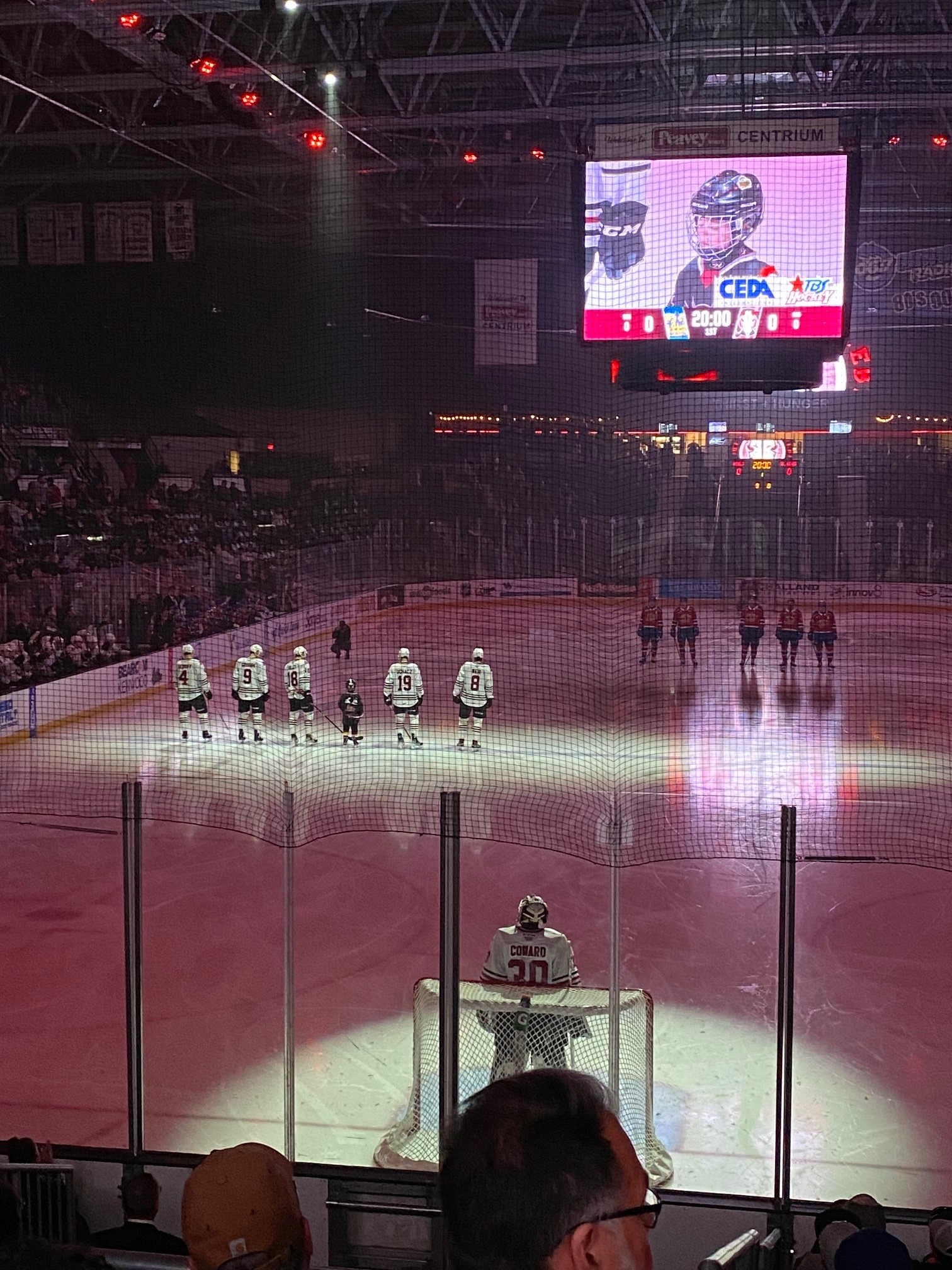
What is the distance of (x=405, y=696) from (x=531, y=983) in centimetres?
628

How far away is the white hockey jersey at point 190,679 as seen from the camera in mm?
9242

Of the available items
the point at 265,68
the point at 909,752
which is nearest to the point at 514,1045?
the point at 909,752

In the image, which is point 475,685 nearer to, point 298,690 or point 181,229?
point 298,690

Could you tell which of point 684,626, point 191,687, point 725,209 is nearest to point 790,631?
point 684,626

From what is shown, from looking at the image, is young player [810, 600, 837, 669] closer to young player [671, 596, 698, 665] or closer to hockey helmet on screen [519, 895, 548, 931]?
young player [671, 596, 698, 665]

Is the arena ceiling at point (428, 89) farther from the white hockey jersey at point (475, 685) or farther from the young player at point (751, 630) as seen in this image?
the young player at point (751, 630)

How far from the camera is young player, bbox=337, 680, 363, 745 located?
938 centimetres

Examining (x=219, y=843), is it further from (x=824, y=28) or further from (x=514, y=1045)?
(x=824, y=28)

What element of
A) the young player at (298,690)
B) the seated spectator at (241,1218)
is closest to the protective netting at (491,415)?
the young player at (298,690)

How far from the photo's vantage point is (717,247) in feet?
22.5

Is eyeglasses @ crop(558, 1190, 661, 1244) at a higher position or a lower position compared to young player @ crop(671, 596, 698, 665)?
higher

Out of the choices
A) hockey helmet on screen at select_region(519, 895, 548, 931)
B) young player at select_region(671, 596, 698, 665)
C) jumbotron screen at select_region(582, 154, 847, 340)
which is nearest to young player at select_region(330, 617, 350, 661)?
young player at select_region(671, 596, 698, 665)

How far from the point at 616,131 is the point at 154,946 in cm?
478

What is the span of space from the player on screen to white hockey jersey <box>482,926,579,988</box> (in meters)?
4.36
